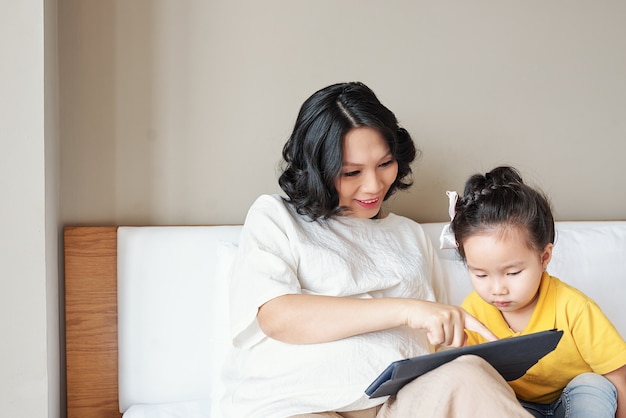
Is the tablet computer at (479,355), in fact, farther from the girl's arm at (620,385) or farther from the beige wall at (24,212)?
the beige wall at (24,212)

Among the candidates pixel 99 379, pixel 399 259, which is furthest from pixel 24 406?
pixel 399 259

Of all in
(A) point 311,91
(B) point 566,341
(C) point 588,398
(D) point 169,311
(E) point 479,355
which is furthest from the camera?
(A) point 311,91

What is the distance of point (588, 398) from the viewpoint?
1.34m

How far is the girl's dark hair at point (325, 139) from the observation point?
1.48 m

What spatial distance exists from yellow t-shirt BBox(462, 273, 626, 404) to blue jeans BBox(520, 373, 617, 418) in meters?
0.04

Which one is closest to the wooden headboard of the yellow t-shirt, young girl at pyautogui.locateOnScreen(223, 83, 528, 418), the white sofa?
the white sofa

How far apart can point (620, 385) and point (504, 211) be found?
39 centimetres

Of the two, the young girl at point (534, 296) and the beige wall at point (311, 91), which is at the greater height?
the beige wall at point (311, 91)

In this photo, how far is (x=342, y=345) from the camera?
1381 mm

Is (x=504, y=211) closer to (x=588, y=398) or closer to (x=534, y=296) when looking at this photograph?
(x=534, y=296)

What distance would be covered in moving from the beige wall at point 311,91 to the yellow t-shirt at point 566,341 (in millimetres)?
584

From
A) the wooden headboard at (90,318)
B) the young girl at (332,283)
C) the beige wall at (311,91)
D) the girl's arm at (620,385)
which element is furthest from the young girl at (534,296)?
the wooden headboard at (90,318)

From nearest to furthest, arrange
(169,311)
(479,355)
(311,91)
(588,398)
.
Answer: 1. (479,355)
2. (588,398)
3. (169,311)
4. (311,91)

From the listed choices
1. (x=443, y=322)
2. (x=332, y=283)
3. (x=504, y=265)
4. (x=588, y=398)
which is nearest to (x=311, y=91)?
(x=332, y=283)
